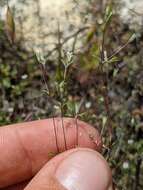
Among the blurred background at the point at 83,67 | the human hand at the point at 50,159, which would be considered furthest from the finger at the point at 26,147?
the blurred background at the point at 83,67

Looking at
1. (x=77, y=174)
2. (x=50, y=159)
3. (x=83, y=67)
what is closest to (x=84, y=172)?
(x=77, y=174)

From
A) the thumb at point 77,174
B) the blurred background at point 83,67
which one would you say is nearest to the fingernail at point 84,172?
the thumb at point 77,174

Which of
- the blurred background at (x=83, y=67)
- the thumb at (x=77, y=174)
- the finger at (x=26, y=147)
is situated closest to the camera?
the thumb at (x=77, y=174)

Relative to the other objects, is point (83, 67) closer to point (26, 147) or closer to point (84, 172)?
point (26, 147)

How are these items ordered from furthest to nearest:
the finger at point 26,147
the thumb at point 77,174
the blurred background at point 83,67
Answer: the blurred background at point 83,67, the finger at point 26,147, the thumb at point 77,174

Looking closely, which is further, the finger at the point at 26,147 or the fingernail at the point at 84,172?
the finger at the point at 26,147

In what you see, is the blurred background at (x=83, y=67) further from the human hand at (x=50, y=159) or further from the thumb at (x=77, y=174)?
the thumb at (x=77, y=174)

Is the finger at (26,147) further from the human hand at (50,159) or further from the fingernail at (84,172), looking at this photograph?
the fingernail at (84,172)

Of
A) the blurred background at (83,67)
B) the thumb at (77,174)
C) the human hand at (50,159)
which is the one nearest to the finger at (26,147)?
the human hand at (50,159)
